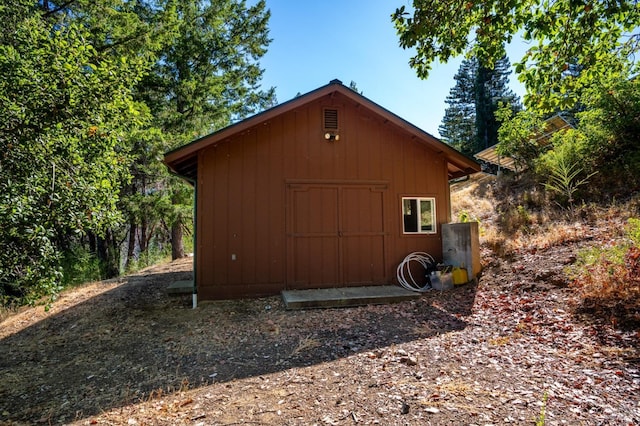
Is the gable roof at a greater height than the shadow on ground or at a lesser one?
greater

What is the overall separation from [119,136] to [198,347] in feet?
9.68

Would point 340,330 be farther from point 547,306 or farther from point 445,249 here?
point 445,249

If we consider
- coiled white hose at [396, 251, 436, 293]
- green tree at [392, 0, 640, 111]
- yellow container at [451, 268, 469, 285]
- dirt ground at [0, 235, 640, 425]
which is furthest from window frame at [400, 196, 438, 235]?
green tree at [392, 0, 640, 111]

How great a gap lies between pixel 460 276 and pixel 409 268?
108 centimetres

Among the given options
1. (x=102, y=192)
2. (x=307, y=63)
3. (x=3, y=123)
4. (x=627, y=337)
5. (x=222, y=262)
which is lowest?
(x=627, y=337)

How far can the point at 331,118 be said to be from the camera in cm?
712

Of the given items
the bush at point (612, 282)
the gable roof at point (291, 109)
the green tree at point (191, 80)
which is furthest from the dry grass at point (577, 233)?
the green tree at point (191, 80)

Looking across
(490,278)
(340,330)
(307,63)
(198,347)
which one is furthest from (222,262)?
(307,63)

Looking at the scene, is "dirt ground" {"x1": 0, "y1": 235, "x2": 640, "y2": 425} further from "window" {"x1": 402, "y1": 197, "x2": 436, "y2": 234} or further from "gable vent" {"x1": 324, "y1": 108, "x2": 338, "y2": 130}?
"gable vent" {"x1": 324, "y1": 108, "x2": 338, "y2": 130}

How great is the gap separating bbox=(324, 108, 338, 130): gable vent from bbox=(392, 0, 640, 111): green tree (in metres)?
2.69

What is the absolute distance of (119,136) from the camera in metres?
3.97

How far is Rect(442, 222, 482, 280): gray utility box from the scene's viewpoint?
6621 mm

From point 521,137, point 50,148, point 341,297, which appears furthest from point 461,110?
point 50,148

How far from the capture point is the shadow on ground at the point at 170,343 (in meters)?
3.25
